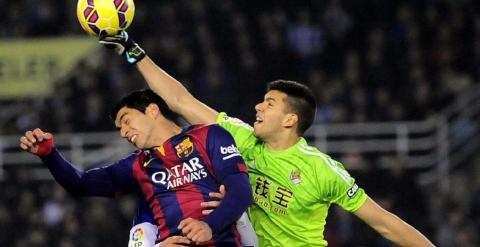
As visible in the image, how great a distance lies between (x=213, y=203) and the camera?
297 inches

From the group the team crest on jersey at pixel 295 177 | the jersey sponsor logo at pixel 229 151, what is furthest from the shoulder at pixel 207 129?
the team crest on jersey at pixel 295 177

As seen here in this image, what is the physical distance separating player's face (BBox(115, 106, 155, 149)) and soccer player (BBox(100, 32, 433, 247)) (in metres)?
0.62

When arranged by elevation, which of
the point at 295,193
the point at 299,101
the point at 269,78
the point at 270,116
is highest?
the point at 269,78

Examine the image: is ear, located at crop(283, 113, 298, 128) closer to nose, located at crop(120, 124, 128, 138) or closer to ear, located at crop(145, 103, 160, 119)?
ear, located at crop(145, 103, 160, 119)

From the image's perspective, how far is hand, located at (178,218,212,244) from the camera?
7164 mm

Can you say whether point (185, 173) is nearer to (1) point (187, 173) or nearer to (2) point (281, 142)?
(1) point (187, 173)

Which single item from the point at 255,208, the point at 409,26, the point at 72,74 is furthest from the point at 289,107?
the point at 72,74

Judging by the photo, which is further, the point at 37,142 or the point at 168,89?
the point at 168,89

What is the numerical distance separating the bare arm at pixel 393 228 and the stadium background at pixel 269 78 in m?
7.32

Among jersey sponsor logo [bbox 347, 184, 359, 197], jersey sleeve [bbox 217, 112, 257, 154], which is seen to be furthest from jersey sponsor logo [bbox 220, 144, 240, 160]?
jersey sponsor logo [bbox 347, 184, 359, 197]

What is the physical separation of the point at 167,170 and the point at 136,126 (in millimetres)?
330

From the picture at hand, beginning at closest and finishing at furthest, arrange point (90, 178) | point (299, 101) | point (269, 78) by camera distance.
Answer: point (90, 178) → point (299, 101) → point (269, 78)

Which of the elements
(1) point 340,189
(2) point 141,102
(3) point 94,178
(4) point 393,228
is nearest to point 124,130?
(2) point 141,102

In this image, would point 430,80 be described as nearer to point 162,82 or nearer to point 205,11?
point 205,11
